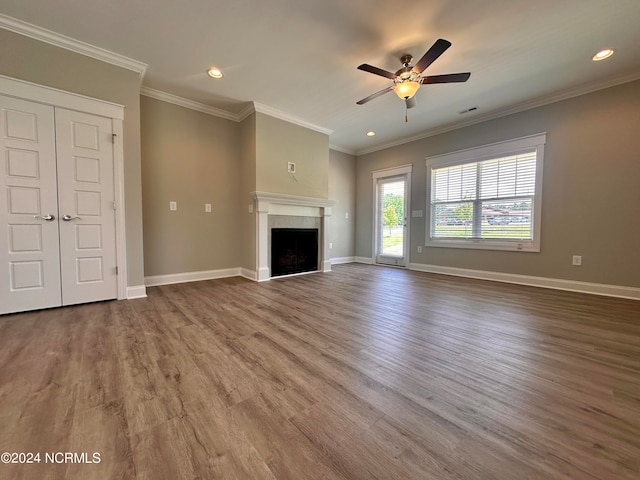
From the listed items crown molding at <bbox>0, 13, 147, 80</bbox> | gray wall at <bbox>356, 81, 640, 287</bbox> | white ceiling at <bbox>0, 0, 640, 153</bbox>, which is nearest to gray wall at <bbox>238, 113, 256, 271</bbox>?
white ceiling at <bbox>0, 0, 640, 153</bbox>

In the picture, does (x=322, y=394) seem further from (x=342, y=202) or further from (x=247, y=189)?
→ (x=342, y=202)

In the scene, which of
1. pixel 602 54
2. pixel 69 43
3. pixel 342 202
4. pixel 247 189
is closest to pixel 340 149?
pixel 342 202

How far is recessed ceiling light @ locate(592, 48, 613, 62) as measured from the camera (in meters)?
2.64

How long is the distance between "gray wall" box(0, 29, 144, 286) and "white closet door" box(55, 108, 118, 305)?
0.55 feet

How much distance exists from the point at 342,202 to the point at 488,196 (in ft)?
9.77

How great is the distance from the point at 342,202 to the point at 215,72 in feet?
12.2

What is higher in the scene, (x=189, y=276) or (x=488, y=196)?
(x=488, y=196)

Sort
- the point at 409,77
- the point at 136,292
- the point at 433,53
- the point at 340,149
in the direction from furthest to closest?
the point at 340,149 < the point at 136,292 < the point at 409,77 < the point at 433,53

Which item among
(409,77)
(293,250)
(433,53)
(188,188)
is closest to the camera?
(433,53)

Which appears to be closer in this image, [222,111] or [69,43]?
[69,43]

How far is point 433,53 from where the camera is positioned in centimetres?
220

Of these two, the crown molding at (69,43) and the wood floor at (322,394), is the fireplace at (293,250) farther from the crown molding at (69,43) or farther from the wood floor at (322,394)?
the crown molding at (69,43)

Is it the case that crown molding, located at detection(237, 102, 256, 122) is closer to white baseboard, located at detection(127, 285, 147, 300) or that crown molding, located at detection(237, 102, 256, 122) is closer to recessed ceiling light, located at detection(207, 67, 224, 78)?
recessed ceiling light, located at detection(207, 67, 224, 78)

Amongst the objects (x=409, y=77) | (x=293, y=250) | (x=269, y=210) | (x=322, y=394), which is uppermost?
(x=409, y=77)
